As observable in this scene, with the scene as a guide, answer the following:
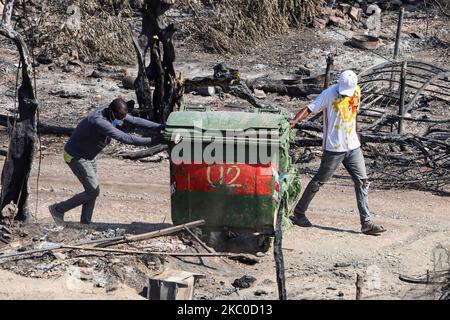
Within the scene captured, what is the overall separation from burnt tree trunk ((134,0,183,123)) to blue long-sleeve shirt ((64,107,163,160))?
4.74m

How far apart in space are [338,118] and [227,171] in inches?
57.4

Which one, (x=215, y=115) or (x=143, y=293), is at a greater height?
(x=215, y=115)

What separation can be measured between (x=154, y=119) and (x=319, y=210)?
4.57 m

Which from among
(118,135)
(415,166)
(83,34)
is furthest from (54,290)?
(83,34)

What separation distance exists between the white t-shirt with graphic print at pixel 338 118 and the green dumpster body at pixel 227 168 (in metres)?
0.69

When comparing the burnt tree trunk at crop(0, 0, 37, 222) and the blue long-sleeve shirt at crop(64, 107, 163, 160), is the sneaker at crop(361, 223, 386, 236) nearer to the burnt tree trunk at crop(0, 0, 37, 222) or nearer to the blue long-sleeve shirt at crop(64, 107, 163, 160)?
the blue long-sleeve shirt at crop(64, 107, 163, 160)

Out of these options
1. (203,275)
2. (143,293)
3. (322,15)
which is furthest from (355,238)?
(322,15)

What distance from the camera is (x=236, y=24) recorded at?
20312mm

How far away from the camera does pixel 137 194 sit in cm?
1202

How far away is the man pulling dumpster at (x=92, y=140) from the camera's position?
377 inches

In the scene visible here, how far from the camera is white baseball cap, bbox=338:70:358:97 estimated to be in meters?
9.83

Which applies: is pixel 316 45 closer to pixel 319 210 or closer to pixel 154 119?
pixel 154 119

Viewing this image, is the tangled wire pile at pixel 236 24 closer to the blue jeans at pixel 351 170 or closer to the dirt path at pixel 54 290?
the blue jeans at pixel 351 170

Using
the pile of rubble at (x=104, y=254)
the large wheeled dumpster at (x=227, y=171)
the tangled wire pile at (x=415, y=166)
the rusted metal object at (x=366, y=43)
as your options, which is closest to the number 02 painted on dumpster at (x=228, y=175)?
the large wheeled dumpster at (x=227, y=171)
